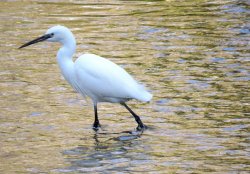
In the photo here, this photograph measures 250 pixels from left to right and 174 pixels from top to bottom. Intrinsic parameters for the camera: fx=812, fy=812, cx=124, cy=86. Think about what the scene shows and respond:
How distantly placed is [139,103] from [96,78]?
1403 mm

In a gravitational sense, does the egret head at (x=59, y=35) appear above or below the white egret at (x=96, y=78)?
above

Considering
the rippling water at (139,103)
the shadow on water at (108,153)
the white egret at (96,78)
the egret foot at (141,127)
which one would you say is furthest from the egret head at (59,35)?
the egret foot at (141,127)

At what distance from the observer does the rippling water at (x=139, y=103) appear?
8625 millimetres

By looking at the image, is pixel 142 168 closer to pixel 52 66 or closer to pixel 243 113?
pixel 243 113

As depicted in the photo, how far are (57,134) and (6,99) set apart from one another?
1800mm

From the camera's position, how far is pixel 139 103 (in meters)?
11.1

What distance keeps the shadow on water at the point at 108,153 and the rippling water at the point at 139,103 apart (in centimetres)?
1

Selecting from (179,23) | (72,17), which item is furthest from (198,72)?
(72,17)

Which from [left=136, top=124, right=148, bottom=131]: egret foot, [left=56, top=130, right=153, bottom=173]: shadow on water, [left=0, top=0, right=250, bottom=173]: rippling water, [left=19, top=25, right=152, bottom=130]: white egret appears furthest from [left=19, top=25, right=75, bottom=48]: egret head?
[left=136, top=124, right=148, bottom=131]: egret foot

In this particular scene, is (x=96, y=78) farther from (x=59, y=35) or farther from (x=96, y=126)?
(x=59, y=35)

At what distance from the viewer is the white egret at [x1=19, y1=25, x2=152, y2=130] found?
9758mm

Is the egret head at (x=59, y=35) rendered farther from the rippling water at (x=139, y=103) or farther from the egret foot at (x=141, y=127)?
the egret foot at (x=141, y=127)

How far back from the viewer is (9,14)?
17.8 metres

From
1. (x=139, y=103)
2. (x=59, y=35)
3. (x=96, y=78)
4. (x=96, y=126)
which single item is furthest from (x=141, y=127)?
(x=59, y=35)
